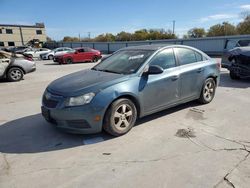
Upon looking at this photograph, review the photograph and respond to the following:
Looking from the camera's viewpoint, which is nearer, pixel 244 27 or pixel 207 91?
pixel 207 91

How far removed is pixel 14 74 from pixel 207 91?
8733mm

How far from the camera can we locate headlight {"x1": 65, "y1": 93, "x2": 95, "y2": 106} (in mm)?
3721

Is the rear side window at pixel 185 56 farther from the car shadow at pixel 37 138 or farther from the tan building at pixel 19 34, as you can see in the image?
the tan building at pixel 19 34

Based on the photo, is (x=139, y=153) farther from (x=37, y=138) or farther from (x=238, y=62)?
(x=238, y=62)

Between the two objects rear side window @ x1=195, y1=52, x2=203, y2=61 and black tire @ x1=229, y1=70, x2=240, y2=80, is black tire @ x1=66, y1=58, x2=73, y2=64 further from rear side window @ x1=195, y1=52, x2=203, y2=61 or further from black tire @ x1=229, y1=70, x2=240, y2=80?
rear side window @ x1=195, y1=52, x2=203, y2=61

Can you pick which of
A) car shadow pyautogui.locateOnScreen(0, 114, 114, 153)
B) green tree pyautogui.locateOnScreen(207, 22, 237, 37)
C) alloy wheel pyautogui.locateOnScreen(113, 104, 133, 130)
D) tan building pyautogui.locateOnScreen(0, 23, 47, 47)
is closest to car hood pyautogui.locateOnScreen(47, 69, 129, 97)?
alloy wheel pyautogui.locateOnScreen(113, 104, 133, 130)

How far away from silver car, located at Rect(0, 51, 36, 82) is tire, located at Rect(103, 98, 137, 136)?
8.28m

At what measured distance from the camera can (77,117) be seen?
373 cm

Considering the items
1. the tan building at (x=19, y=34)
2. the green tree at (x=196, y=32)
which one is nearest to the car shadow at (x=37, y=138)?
the tan building at (x=19, y=34)

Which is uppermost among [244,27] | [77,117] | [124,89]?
[244,27]

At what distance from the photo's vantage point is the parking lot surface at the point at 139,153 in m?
2.87

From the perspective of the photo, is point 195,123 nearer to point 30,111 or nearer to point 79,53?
point 30,111

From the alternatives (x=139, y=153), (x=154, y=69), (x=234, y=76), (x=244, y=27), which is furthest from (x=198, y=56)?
(x=244, y=27)

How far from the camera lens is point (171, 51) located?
4.98 m
